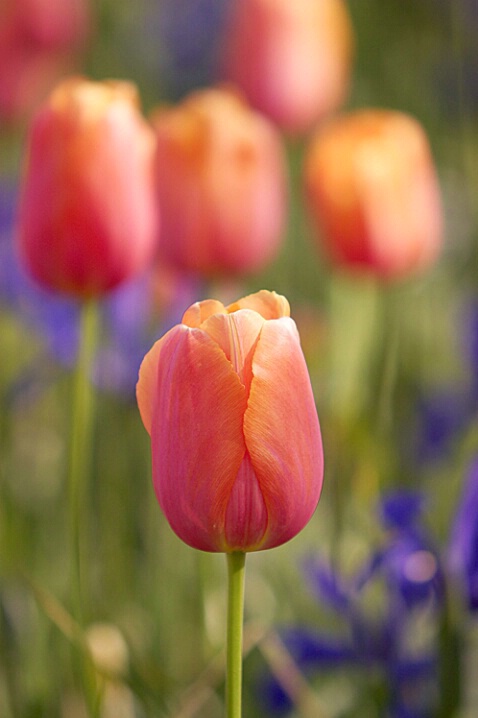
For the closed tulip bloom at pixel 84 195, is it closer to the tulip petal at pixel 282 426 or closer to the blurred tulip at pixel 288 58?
the tulip petal at pixel 282 426

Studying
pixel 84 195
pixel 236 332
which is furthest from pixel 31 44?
pixel 236 332

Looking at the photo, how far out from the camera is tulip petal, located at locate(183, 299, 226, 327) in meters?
0.35

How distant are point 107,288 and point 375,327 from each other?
0.57 meters

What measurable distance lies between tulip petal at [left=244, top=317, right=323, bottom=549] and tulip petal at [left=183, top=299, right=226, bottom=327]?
24 mm

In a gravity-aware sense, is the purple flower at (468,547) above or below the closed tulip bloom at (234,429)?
below

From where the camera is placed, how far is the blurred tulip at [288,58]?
3.38 ft

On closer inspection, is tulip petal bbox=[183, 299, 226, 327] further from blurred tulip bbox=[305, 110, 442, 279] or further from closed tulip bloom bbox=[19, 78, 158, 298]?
blurred tulip bbox=[305, 110, 442, 279]

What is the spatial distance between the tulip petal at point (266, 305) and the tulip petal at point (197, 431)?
0.03 m

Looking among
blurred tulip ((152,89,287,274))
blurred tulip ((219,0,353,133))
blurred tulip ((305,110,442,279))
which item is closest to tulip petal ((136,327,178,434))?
blurred tulip ((152,89,287,274))

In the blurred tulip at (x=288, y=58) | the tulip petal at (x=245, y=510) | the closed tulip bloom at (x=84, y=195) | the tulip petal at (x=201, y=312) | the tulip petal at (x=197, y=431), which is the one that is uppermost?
the blurred tulip at (x=288, y=58)

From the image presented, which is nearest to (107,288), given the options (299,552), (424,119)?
(299,552)

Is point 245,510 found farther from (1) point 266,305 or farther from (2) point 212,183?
(2) point 212,183

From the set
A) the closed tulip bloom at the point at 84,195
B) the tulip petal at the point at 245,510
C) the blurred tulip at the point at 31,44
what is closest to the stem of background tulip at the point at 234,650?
the tulip petal at the point at 245,510

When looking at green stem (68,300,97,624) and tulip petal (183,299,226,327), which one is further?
green stem (68,300,97,624)
